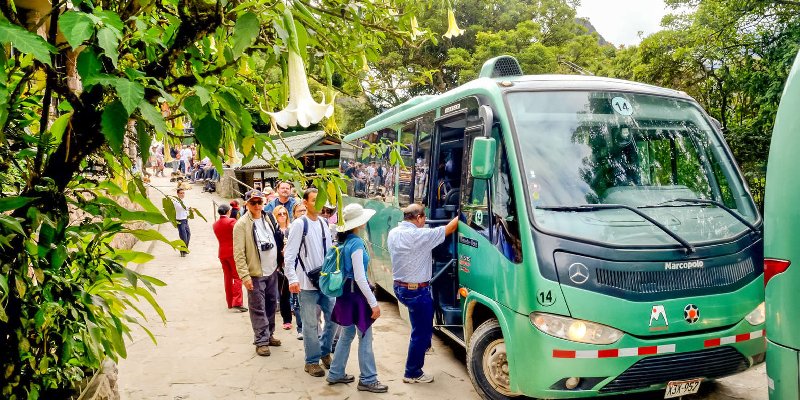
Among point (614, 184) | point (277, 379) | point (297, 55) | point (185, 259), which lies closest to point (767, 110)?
point (614, 184)

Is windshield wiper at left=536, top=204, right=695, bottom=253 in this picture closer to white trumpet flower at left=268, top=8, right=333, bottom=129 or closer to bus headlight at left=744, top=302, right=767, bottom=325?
bus headlight at left=744, top=302, right=767, bottom=325

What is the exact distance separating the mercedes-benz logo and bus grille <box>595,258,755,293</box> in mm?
85

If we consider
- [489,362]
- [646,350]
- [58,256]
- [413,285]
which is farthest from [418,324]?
[58,256]

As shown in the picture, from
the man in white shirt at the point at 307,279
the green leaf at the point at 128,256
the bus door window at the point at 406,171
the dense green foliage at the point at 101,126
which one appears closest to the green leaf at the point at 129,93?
the dense green foliage at the point at 101,126

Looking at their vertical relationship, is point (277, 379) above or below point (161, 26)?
below

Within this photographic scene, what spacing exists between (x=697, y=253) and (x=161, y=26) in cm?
393

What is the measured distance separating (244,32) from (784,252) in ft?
11.5

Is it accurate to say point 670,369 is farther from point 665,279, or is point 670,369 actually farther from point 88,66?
point 88,66

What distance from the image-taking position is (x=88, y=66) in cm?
164

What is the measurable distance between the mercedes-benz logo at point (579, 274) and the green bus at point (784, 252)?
112cm

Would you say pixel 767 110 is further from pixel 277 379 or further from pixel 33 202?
pixel 33 202

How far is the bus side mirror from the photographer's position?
15.7ft

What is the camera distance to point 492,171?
4871 mm

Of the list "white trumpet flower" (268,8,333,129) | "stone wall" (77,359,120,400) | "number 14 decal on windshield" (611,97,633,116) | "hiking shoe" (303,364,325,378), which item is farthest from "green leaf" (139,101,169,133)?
"hiking shoe" (303,364,325,378)
